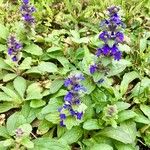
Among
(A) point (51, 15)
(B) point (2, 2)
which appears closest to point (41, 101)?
(A) point (51, 15)

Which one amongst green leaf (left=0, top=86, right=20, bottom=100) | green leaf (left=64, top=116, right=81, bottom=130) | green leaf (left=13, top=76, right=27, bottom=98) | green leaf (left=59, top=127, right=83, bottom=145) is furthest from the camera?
green leaf (left=13, top=76, right=27, bottom=98)

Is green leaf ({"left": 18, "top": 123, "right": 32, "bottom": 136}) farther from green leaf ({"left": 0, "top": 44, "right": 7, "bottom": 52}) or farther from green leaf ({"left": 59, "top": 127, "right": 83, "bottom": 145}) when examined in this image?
green leaf ({"left": 0, "top": 44, "right": 7, "bottom": 52})

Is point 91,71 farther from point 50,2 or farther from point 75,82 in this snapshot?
point 50,2

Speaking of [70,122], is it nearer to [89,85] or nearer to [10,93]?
[89,85]

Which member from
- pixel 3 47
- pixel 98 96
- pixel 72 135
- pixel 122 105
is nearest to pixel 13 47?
pixel 3 47

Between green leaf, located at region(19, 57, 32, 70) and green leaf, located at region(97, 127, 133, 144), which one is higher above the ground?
green leaf, located at region(19, 57, 32, 70)

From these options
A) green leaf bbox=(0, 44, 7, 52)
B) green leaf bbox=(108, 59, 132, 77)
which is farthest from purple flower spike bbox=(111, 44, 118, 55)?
green leaf bbox=(0, 44, 7, 52)

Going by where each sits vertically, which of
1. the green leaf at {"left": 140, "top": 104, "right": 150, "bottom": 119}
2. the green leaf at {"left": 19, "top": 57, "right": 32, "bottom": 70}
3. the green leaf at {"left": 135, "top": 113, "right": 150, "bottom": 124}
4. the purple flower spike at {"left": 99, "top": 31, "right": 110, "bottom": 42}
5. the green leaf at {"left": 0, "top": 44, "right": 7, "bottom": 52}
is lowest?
the green leaf at {"left": 135, "top": 113, "right": 150, "bottom": 124}

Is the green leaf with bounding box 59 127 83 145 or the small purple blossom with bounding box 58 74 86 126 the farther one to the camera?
the green leaf with bounding box 59 127 83 145
